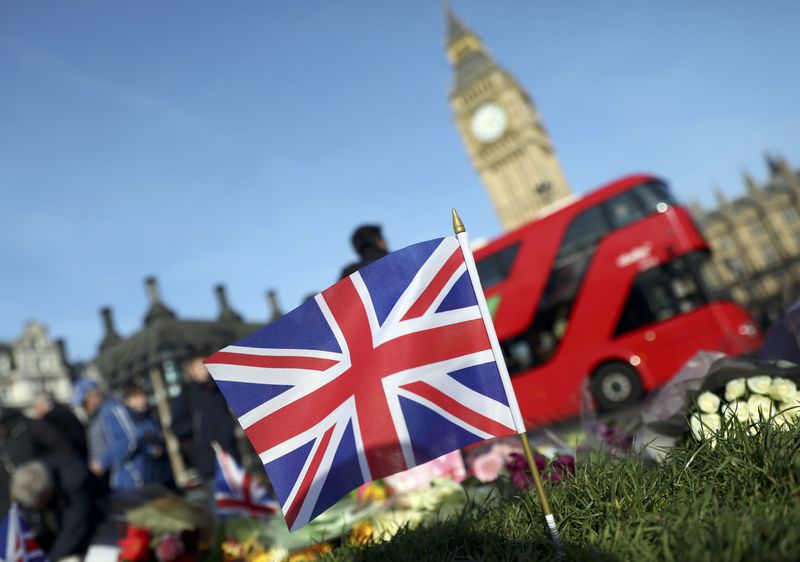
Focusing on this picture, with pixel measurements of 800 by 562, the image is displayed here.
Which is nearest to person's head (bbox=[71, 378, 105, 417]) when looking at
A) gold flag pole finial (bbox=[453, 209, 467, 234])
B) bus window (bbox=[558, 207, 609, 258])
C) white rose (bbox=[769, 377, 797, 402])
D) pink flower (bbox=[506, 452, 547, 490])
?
pink flower (bbox=[506, 452, 547, 490])

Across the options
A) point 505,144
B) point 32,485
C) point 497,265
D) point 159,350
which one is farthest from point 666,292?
point 505,144

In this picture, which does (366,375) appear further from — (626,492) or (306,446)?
(626,492)

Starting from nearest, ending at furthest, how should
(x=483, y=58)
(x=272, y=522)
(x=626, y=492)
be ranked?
(x=626, y=492) → (x=272, y=522) → (x=483, y=58)

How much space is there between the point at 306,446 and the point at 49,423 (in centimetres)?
376

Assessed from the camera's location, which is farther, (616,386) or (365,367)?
(616,386)

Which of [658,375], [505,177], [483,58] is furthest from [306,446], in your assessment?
[483,58]

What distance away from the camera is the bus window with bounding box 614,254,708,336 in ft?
31.7

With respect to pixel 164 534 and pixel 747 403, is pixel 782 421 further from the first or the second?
pixel 164 534

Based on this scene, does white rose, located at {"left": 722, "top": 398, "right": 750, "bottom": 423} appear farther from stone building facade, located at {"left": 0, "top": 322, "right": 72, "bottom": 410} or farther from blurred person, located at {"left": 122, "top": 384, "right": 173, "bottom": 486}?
stone building facade, located at {"left": 0, "top": 322, "right": 72, "bottom": 410}

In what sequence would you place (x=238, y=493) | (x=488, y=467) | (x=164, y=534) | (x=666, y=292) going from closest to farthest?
(x=488, y=467)
(x=164, y=534)
(x=238, y=493)
(x=666, y=292)

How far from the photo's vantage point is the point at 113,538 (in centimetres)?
396

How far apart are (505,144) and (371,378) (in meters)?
67.8

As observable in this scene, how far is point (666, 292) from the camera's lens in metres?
9.73

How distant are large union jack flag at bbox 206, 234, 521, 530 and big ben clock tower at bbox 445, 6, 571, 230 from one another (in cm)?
6264
